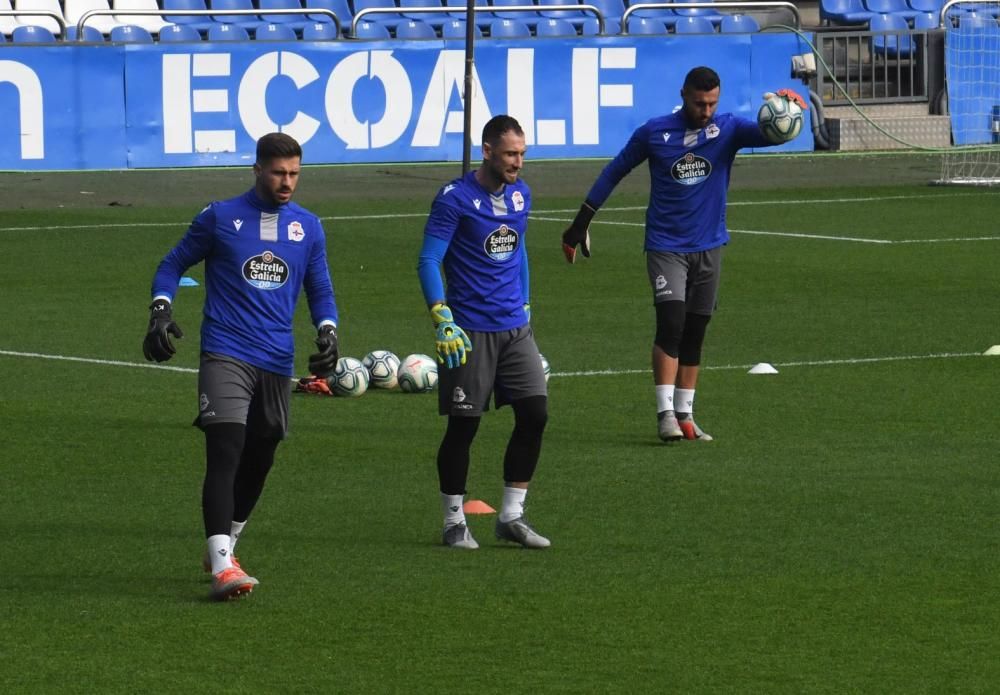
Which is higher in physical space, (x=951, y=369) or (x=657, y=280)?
(x=657, y=280)

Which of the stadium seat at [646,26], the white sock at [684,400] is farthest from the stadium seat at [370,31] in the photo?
the white sock at [684,400]

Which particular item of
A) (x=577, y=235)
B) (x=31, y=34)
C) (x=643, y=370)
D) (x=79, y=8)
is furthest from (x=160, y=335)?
(x=79, y=8)

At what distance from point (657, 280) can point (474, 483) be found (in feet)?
6.57

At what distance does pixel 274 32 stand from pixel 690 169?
1877cm

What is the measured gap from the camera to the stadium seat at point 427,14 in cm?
3100

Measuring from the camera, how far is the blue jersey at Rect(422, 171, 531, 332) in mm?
8969

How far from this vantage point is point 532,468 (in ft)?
29.9

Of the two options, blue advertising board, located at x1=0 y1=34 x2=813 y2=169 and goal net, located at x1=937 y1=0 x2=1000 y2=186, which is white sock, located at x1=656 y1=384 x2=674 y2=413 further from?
goal net, located at x1=937 y1=0 x2=1000 y2=186

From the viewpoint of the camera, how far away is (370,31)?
30.0 metres

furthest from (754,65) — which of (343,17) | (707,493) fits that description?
(707,493)

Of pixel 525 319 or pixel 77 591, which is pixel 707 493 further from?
pixel 77 591

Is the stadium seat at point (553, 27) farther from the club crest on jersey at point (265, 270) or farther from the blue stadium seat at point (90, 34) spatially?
the club crest on jersey at point (265, 270)

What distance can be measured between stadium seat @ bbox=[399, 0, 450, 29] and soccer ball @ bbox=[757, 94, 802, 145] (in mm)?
19292

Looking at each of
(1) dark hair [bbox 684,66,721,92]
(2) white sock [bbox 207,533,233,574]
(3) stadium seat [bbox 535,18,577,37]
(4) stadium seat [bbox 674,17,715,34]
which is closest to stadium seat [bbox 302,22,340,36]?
(3) stadium seat [bbox 535,18,577,37]
